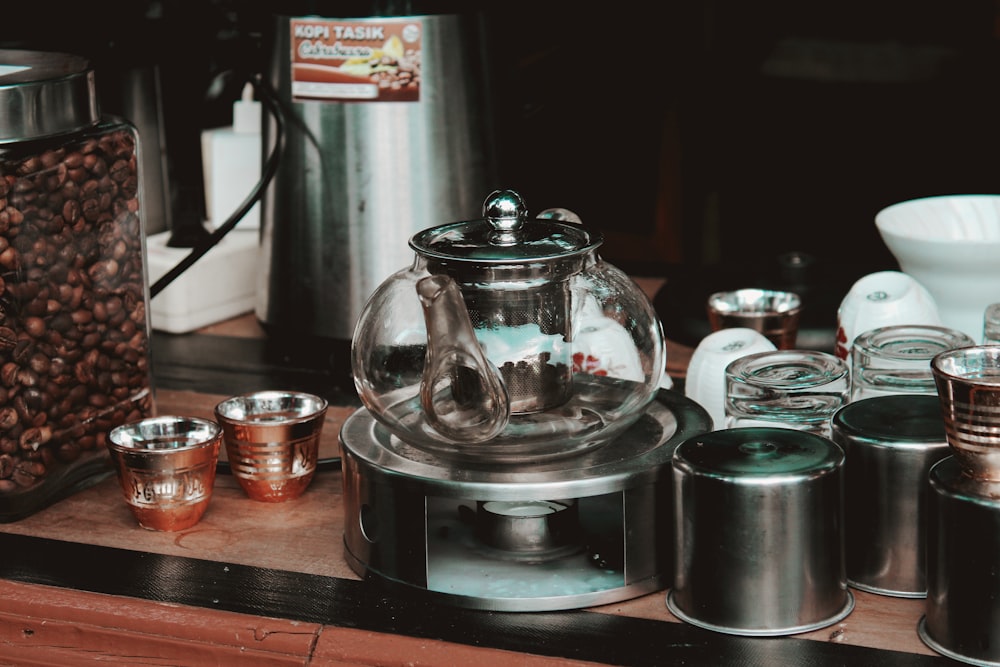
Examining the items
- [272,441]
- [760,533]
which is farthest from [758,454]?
[272,441]

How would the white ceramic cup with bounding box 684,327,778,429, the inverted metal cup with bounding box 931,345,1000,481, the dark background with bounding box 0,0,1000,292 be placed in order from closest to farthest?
the inverted metal cup with bounding box 931,345,1000,481
the white ceramic cup with bounding box 684,327,778,429
the dark background with bounding box 0,0,1000,292

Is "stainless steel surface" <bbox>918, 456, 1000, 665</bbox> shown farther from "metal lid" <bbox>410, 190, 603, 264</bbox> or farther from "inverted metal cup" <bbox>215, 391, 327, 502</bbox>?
"inverted metal cup" <bbox>215, 391, 327, 502</bbox>

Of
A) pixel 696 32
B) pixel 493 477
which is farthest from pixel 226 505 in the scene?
pixel 696 32

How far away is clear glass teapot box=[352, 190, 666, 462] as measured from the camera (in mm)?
635

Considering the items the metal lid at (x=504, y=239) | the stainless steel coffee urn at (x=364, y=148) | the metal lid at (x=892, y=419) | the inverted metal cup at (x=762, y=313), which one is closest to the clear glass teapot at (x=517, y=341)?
the metal lid at (x=504, y=239)

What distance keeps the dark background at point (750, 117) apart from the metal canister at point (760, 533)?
2.63ft

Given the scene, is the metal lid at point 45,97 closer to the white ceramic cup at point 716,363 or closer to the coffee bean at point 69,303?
the coffee bean at point 69,303

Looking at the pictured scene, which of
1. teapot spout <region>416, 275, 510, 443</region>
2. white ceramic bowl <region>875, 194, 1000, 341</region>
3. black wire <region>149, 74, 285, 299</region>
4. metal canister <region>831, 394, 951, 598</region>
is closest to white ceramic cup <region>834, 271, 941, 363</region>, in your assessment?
white ceramic bowl <region>875, 194, 1000, 341</region>

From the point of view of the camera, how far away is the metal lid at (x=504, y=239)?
63 centimetres

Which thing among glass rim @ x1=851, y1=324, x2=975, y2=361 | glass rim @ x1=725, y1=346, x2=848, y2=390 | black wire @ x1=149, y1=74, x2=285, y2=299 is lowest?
glass rim @ x1=725, y1=346, x2=848, y2=390

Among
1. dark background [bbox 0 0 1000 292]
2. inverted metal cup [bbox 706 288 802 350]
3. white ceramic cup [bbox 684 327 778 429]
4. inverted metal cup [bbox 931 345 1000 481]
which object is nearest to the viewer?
inverted metal cup [bbox 931 345 1000 481]

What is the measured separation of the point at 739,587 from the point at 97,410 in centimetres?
43

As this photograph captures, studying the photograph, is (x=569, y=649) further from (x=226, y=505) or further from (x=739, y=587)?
(x=226, y=505)

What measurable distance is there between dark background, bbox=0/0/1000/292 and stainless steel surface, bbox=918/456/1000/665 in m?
0.82
